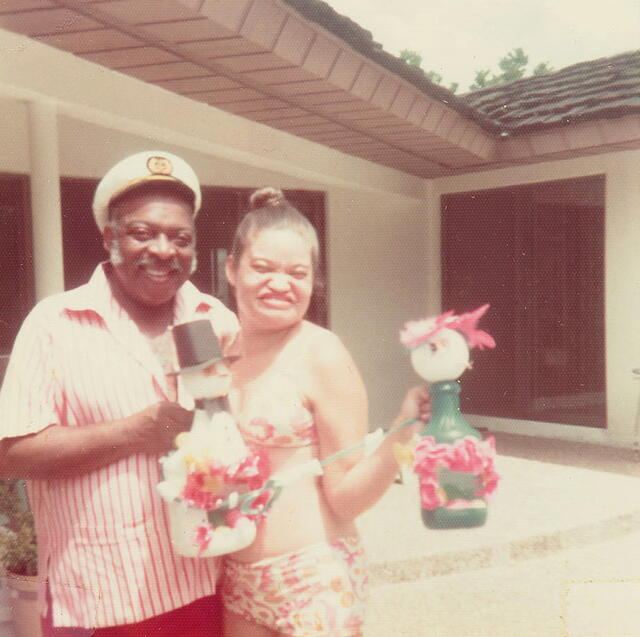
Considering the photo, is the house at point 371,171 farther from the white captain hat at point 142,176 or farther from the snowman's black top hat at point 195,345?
the snowman's black top hat at point 195,345

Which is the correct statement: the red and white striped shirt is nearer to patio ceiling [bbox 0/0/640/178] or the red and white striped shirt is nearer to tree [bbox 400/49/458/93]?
patio ceiling [bbox 0/0/640/178]

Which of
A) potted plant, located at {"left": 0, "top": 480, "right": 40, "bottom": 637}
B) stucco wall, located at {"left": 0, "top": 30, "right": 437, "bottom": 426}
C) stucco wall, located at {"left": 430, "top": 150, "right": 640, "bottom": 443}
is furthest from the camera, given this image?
stucco wall, located at {"left": 430, "top": 150, "right": 640, "bottom": 443}

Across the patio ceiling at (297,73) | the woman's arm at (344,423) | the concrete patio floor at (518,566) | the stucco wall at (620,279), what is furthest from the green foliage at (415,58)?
the woman's arm at (344,423)

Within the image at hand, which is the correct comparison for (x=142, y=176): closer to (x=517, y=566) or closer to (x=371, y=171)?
(x=517, y=566)

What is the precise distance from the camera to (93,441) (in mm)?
1418

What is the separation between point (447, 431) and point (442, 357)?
0.43ft

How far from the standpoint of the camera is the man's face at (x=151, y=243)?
59.0 inches

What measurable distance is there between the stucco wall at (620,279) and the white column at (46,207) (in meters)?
4.85

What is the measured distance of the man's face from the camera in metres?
1.50

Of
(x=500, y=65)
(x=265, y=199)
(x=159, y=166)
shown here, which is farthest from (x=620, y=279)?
(x=500, y=65)

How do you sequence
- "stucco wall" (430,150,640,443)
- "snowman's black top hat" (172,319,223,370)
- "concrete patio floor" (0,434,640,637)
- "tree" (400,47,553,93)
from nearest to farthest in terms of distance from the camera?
"snowman's black top hat" (172,319,223,370)
"concrete patio floor" (0,434,640,637)
"tree" (400,47,553,93)
"stucco wall" (430,150,640,443)

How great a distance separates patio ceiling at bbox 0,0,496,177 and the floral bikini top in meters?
2.13

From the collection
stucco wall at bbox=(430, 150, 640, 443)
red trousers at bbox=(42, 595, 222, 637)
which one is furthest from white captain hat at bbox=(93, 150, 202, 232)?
stucco wall at bbox=(430, 150, 640, 443)

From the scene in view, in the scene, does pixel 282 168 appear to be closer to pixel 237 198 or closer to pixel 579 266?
pixel 237 198
